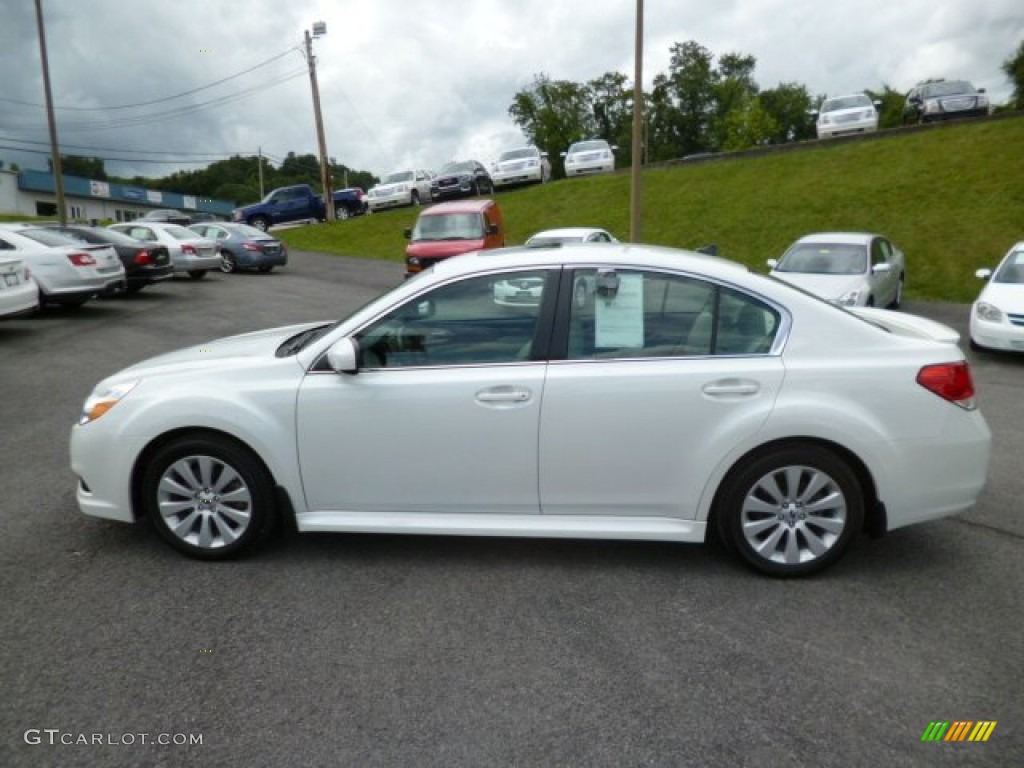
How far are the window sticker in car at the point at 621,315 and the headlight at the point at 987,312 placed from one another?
790 centimetres

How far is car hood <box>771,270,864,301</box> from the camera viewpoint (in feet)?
36.5

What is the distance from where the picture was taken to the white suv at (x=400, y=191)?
108 feet

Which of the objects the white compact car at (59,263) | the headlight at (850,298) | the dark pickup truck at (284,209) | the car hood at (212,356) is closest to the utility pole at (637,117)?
the headlight at (850,298)

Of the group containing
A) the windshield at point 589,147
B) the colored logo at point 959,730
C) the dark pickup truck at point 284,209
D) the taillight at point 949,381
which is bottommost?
the colored logo at point 959,730

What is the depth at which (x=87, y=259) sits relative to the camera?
13.4 m

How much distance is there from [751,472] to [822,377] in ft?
1.83

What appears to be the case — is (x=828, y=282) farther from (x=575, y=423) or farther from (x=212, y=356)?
(x=212, y=356)

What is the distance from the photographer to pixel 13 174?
63.8 m

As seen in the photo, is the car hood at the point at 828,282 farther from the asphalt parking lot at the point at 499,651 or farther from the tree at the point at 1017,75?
the tree at the point at 1017,75

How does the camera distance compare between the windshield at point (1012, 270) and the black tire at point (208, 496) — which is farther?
the windshield at point (1012, 270)

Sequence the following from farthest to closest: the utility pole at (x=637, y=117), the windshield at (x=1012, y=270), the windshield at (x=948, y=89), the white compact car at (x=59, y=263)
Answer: the windshield at (x=948, y=89), the utility pole at (x=637, y=117), the white compact car at (x=59, y=263), the windshield at (x=1012, y=270)

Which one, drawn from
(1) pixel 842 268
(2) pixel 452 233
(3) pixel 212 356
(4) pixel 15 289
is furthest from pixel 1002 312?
(4) pixel 15 289

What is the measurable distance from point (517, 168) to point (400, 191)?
5.28 metres

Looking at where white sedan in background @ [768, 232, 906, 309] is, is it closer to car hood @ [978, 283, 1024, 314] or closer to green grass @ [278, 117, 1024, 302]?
car hood @ [978, 283, 1024, 314]
